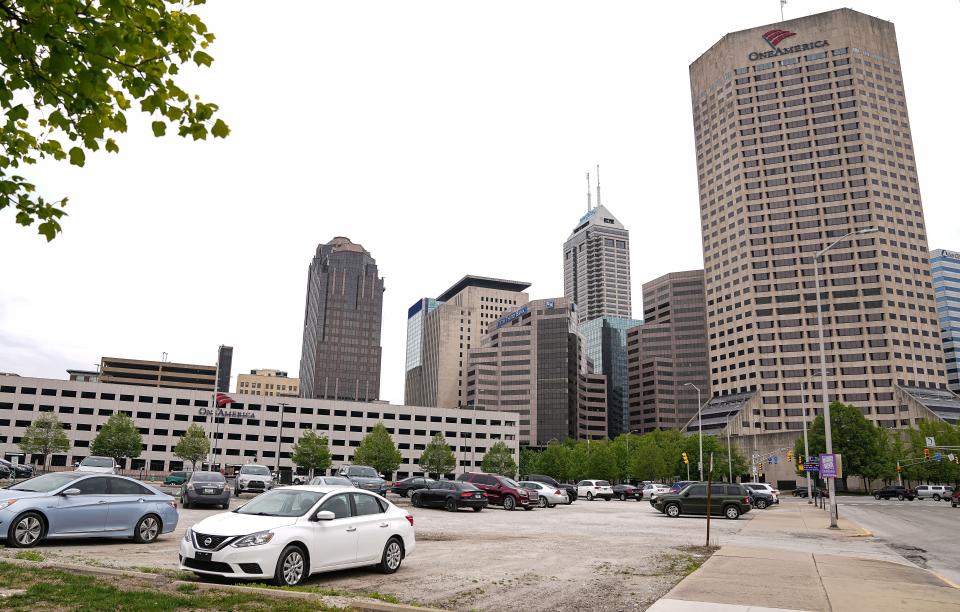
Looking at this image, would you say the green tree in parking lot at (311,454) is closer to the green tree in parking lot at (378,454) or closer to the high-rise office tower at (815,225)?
the green tree in parking lot at (378,454)

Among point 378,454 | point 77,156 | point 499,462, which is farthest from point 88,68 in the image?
point 499,462

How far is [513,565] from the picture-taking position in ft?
41.4

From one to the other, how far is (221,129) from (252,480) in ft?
104

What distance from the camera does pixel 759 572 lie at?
12.0 m

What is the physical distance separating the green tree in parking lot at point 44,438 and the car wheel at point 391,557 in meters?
88.9

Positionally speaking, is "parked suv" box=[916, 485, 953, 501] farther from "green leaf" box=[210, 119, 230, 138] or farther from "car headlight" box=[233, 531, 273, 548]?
"green leaf" box=[210, 119, 230, 138]

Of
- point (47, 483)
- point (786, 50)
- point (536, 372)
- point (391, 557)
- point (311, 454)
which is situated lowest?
point (391, 557)

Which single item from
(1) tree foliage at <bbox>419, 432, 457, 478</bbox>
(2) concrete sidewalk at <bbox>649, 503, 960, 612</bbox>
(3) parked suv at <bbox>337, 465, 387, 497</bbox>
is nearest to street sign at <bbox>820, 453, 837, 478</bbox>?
(2) concrete sidewalk at <bbox>649, 503, 960, 612</bbox>

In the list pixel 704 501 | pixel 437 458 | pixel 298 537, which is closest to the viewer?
pixel 298 537

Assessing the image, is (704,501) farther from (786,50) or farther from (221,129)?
(786,50)

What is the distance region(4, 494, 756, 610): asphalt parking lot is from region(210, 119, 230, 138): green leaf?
6.30m

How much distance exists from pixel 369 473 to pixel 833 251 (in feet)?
431

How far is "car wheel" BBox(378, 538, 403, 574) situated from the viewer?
37.7 ft

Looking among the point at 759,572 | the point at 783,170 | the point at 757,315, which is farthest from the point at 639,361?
the point at 759,572
